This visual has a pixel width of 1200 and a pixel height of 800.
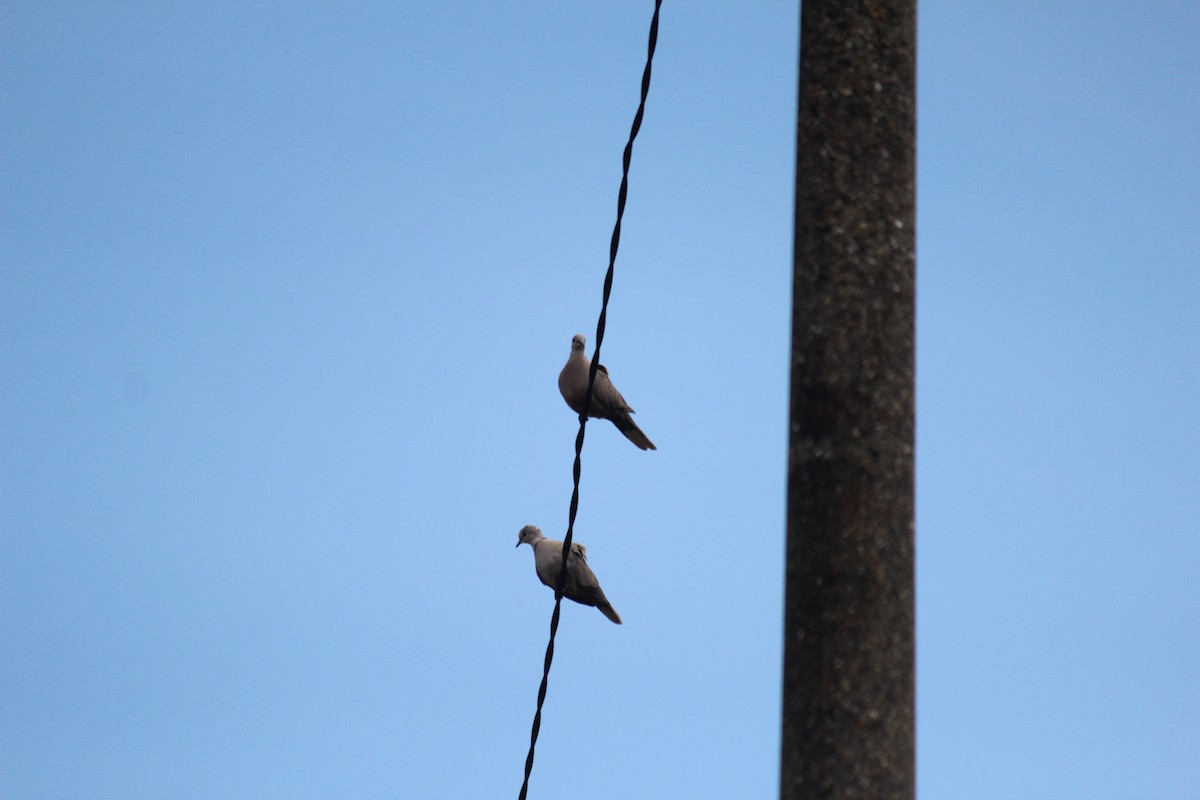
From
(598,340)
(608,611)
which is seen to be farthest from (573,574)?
(598,340)

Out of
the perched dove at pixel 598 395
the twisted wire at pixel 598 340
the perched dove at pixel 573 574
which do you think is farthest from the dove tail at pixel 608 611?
the twisted wire at pixel 598 340

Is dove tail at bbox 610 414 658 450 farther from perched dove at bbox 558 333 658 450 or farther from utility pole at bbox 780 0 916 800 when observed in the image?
utility pole at bbox 780 0 916 800

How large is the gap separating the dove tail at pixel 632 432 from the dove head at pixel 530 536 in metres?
0.92

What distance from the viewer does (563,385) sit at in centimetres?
1000

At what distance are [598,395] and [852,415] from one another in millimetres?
6936

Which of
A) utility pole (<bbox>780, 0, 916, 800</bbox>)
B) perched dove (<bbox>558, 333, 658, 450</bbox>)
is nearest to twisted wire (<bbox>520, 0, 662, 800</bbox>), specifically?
utility pole (<bbox>780, 0, 916, 800</bbox>)

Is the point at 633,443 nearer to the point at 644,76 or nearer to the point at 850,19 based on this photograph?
the point at 644,76

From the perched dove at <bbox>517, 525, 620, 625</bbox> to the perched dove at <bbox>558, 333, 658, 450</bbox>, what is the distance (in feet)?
3.14

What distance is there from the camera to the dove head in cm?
1048

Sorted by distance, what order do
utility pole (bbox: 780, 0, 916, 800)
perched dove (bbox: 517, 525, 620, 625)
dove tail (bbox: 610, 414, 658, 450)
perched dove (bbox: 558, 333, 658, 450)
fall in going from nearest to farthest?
utility pole (bbox: 780, 0, 916, 800) < perched dove (bbox: 517, 525, 620, 625) < perched dove (bbox: 558, 333, 658, 450) < dove tail (bbox: 610, 414, 658, 450)

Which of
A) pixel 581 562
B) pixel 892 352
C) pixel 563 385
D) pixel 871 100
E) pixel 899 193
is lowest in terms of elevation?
pixel 892 352

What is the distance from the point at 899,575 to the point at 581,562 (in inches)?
245

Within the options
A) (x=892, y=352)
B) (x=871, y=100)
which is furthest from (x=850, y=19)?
(x=892, y=352)

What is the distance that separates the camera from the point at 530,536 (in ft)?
35.0
